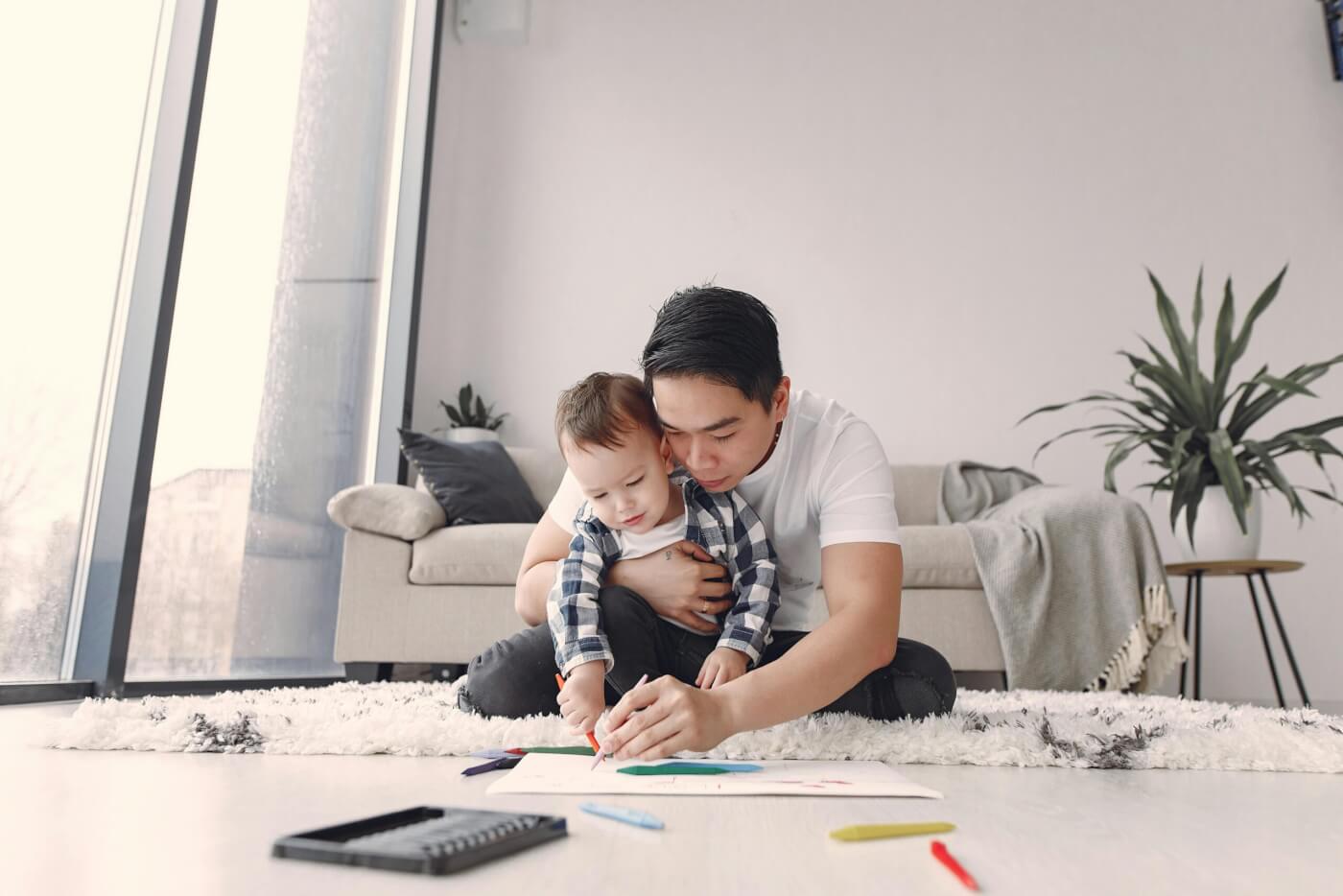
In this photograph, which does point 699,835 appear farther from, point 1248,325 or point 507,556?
point 1248,325

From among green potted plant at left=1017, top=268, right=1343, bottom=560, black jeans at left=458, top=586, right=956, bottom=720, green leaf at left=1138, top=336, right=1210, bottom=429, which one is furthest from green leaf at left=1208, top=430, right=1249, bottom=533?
black jeans at left=458, top=586, right=956, bottom=720

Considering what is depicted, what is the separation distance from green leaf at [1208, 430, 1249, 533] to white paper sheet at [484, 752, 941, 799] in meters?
2.06

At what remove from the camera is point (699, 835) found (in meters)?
0.70

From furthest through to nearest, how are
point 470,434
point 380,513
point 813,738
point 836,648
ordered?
point 470,434, point 380,513, point 813,738, point 836,648

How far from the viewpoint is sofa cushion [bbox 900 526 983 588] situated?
2.61m

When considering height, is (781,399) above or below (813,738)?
above

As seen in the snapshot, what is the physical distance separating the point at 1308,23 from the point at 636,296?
9.51ft

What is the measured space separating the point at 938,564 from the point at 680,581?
150 centimetres

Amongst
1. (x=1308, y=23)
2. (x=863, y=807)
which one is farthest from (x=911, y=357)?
(x=863, y=807)

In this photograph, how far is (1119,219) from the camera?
3.86 m

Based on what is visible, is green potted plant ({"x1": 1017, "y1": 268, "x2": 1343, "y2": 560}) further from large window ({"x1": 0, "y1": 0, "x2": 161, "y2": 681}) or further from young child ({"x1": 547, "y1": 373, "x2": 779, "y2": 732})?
large window ({"x1": 0, "y1": 0, "x2": 161, "y2": 681})

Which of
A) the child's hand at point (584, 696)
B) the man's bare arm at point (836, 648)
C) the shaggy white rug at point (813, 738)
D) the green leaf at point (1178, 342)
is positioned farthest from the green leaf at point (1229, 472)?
the child's hand at point (584, 696)

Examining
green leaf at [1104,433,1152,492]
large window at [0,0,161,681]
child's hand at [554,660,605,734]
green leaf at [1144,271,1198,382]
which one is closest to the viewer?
child's hand at [554,660,605,734]

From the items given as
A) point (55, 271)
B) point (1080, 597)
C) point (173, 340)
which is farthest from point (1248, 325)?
point (55, 271)
